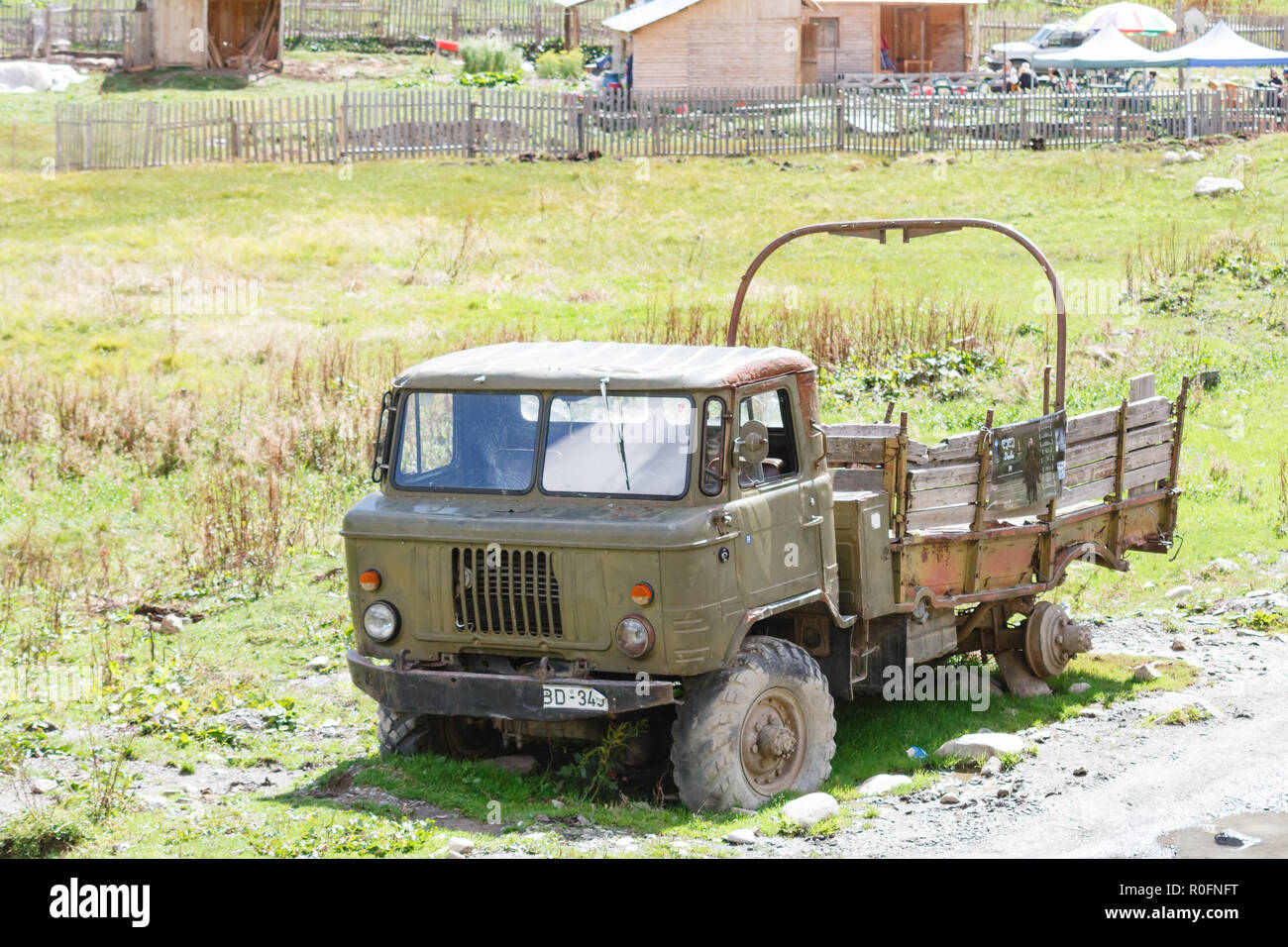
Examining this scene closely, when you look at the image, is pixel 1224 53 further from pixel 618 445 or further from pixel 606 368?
pixel 618 445

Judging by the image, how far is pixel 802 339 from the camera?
1931 centimetres

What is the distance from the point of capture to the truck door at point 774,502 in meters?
7.93

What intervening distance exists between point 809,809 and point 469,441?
107 inches

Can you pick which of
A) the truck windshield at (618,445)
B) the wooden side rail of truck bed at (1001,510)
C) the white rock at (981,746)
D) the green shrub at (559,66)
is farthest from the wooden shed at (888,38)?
the truck windshield at (618,445)

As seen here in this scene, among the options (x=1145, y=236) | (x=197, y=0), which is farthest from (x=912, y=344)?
(x=197, y=0)

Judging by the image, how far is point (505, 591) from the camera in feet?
26.0

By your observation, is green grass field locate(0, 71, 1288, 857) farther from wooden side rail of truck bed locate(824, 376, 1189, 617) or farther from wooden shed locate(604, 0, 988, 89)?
wooden shed locate(604, 0, 988, 89)

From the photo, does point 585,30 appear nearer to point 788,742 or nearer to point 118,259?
point 118,259

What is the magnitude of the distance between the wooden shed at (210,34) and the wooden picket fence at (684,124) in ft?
42.9

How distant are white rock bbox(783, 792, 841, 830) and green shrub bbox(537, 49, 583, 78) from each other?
47.3 meters

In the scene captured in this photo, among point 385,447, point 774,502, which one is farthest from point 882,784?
point 385,447

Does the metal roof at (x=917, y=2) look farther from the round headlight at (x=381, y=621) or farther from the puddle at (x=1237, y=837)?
the puddle at (x=1237, y=837)

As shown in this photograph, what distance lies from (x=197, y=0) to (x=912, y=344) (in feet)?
128

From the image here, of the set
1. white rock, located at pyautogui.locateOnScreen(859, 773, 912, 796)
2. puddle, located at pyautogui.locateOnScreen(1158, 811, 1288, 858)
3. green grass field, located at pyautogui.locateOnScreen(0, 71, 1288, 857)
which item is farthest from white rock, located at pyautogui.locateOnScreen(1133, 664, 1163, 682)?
puddle, located at pyautogui.locateOnScreen(1158, 811, 1288, 858)
